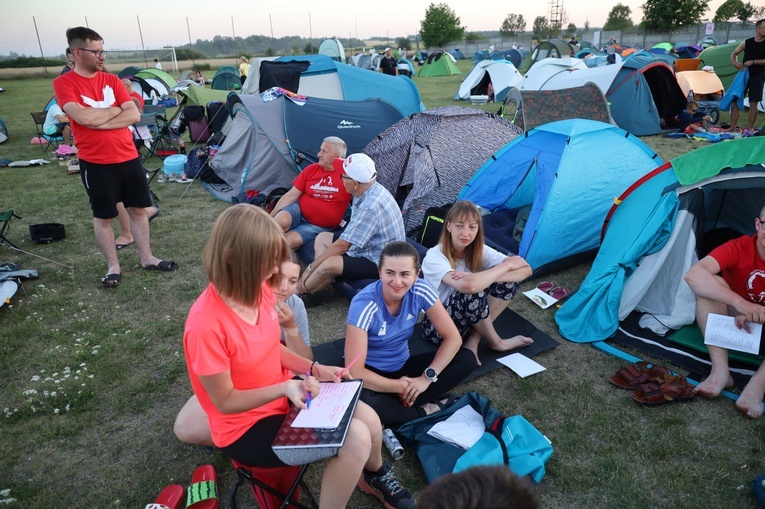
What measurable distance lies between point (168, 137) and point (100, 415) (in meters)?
8.90

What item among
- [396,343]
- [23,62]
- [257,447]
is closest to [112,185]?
[396,343]

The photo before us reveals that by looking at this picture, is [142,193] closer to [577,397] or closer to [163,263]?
[163,263]

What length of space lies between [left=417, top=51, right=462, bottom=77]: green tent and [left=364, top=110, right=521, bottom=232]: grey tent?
21216mm

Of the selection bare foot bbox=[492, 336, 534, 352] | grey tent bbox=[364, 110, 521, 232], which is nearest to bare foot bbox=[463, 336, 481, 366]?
bare foot bbox=[492, 336, 534, 352]

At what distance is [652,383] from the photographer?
300cm

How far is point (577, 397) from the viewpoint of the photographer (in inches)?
118

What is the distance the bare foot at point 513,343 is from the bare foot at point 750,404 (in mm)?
1235

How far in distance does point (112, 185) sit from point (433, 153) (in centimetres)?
328

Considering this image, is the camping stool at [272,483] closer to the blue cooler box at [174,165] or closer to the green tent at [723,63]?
the blue cooler box at [174,165]

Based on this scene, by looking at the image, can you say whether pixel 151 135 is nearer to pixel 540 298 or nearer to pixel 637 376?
pixel 540 298

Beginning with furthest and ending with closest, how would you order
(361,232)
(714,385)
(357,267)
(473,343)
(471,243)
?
(357,267) < (361,232) < (473,343) < (471,243) < (714,385)

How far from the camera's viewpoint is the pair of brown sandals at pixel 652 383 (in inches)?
113

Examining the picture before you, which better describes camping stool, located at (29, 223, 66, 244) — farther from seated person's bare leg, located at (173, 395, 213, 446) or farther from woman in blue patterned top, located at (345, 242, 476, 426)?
woman in blue patterned top, located at (345, 242, 476, 426)

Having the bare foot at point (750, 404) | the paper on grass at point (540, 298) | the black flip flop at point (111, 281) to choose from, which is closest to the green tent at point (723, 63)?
the paper on grass at point (540, 298)
